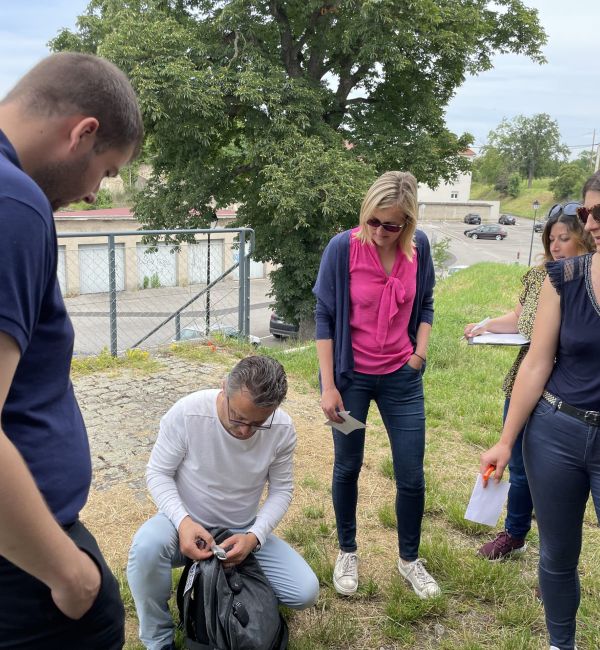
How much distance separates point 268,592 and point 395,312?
1252 mm

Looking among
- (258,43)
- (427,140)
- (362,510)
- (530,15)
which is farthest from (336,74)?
(362,510)

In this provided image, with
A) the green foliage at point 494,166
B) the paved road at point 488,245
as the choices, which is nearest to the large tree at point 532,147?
the green foliage at point 494,166

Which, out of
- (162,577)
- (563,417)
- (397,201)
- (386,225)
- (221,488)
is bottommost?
(162,577)

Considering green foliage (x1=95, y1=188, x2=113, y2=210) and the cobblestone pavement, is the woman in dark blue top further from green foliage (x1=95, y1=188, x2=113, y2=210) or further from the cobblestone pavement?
green foliage (x1=95, y1=188, x2=113, y2=210)

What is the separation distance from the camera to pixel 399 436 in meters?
2.59

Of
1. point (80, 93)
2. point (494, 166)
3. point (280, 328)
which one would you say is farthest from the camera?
point (494, 166)

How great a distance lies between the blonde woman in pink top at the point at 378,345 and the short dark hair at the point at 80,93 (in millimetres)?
1508

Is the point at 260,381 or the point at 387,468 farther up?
the point at 260,381

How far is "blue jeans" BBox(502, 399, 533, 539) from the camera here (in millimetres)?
2902

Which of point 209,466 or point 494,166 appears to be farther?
point 494,166

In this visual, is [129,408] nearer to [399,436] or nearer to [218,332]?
[218,332]

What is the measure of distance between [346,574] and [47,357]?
203 centimetres

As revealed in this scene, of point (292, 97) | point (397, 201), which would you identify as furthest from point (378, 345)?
point (292, 97)

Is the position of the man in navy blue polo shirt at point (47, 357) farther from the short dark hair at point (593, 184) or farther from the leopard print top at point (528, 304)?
the leopard print top at point (528, 304)
